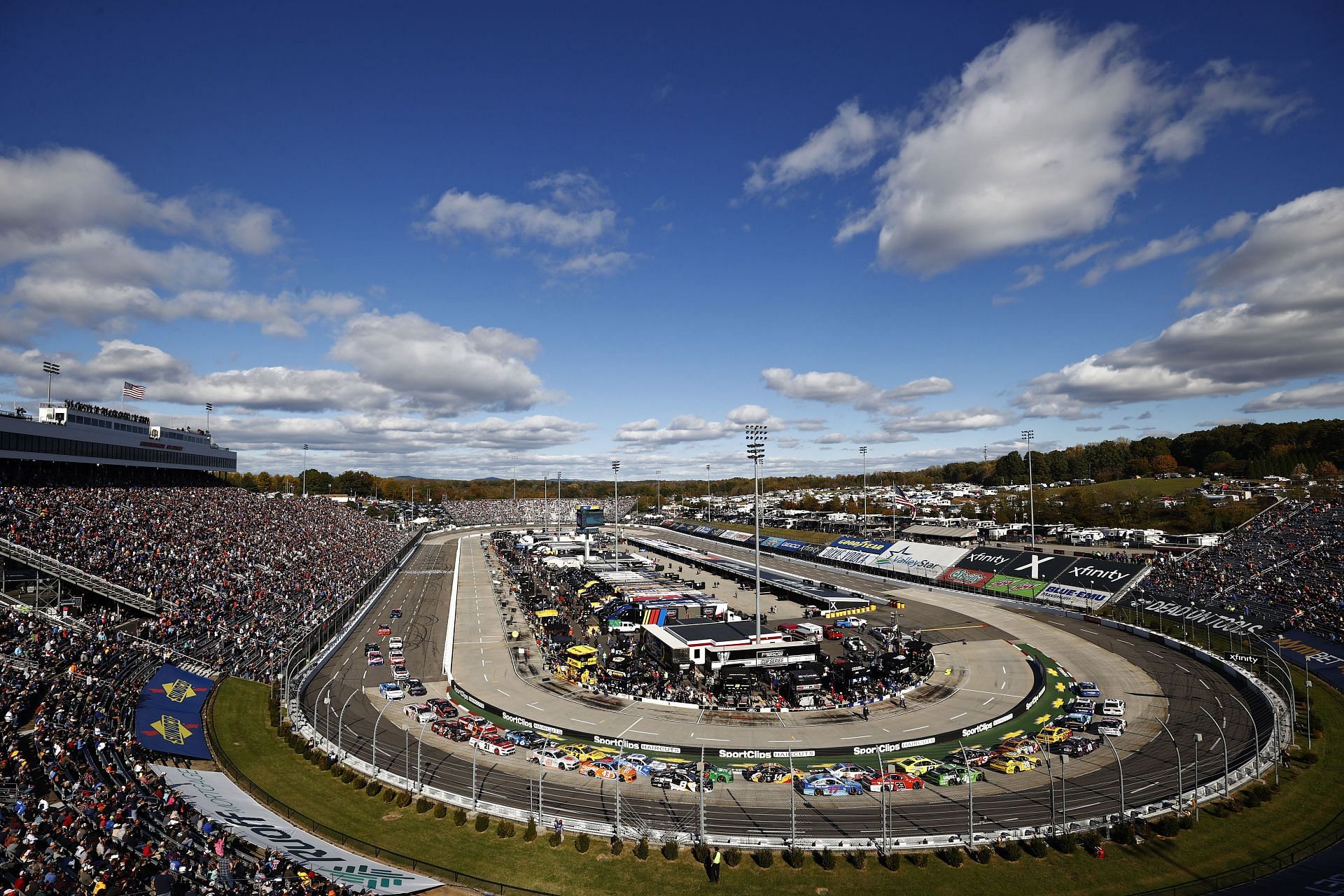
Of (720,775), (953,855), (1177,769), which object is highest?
(720,775)

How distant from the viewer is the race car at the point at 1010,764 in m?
34.1

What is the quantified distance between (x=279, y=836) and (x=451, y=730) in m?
11.9

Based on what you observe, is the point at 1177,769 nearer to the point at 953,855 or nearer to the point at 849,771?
the point at 953,855

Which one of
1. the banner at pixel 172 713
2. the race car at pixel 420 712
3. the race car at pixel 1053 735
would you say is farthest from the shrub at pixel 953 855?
the banner at pixel 172 713

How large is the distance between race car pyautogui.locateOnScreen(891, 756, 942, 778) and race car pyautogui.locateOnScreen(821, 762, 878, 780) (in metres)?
1.56

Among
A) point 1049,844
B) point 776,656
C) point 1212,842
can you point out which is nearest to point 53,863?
point 1049,844

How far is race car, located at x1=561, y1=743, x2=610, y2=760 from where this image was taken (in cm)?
3553

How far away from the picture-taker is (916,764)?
34.6m

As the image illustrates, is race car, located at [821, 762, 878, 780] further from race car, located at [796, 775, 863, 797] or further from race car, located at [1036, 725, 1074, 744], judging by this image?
race car, located at [1036, 725, 1074, 744]

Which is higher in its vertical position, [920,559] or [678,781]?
[920,559]

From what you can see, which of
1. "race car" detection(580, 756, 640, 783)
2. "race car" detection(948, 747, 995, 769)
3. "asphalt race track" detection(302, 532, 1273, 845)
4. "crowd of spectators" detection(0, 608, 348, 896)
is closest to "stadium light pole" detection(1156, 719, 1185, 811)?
"asphalt race track" detection(302, 532, 1273, 845)

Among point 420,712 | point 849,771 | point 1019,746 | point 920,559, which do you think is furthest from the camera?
point 920,559

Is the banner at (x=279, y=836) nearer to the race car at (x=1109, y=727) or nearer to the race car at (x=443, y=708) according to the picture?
the race car at (x=443, y=708)

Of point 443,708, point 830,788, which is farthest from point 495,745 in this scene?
point 830,788
